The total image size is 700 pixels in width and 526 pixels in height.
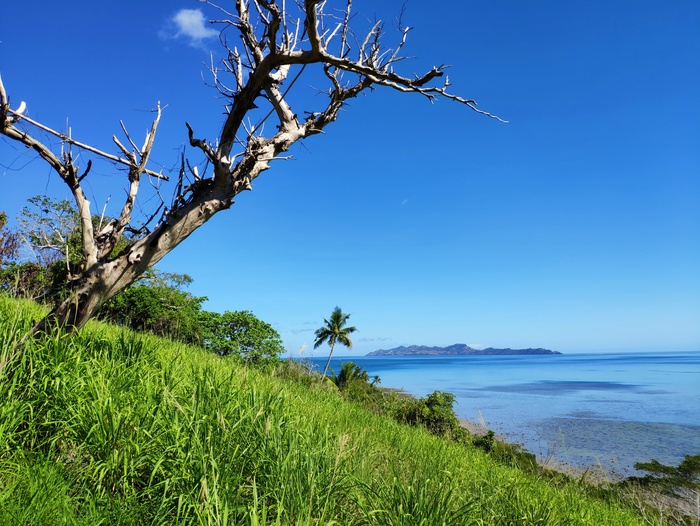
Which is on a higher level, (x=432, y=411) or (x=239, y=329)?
(x=239, y=329)

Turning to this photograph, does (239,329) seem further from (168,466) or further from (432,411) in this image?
(168,466)

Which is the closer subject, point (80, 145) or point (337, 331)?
point (80, 145)

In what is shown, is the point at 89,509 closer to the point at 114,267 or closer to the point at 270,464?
the point at 270,464

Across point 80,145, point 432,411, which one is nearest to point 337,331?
point 432,411

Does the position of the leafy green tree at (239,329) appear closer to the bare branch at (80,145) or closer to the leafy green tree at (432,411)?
the leafy green tree at (432,411)

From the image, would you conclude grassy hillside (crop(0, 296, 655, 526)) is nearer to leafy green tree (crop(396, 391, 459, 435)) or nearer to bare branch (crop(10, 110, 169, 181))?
bare branch (crop(10, 110, 169, 181))

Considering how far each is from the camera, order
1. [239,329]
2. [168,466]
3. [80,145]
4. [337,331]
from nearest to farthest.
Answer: [168,466] < [80,145] < [239,329] < [337,331]

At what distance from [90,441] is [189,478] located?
2.95 feet

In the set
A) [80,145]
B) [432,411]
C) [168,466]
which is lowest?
[432,411]

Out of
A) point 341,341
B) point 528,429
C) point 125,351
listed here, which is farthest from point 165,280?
point 528,429

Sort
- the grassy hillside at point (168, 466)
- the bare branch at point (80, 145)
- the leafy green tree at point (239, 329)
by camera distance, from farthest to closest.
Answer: the leafy green tree at point (239, 329)
the bare branch at point (80, 145)
the grassy hillside at point (168, 466)

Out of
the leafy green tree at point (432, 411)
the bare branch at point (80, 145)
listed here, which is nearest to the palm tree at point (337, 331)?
the leafy green tree at point (432, 411)

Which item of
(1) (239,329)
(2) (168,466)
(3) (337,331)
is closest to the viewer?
(2) (168,466)

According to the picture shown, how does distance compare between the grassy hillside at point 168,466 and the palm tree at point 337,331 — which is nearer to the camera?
the grassy hillside at point 168,466
